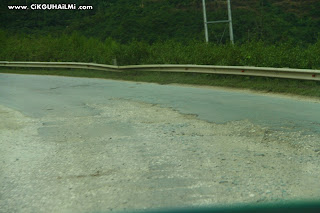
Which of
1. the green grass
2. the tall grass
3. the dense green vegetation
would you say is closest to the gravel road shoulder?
the green grass

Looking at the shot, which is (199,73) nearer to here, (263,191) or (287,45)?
(287,45)

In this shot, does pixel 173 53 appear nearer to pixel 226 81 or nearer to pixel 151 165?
pixel 226 81

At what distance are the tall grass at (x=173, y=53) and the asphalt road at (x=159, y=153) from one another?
10.8 ft

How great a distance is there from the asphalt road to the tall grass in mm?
3296

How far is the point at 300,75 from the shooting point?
1229 cm

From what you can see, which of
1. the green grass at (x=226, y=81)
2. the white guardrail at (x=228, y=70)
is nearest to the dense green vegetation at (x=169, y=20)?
the white guardrail at (x=228, y=70)

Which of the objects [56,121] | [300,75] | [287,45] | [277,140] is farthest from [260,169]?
[287,45]

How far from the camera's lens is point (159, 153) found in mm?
6566

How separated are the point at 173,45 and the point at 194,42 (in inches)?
60.9

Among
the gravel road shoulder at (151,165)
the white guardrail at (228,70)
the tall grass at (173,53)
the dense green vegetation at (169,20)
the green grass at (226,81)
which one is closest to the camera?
the gravel road shoulder at (151,165)

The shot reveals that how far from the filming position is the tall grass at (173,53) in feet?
47.4

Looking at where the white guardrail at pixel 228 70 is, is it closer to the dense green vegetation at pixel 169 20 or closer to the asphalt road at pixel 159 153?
the asphalt road at pixel 159 153

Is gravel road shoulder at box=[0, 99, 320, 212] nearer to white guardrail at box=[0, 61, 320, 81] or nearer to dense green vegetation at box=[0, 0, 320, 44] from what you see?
white guardrail at box=[0, 61, 320, 81]

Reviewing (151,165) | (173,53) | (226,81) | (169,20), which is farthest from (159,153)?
(169,20)
